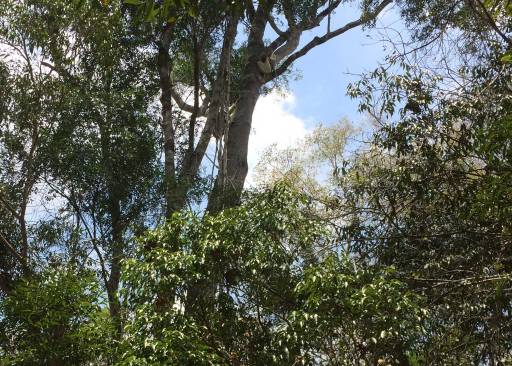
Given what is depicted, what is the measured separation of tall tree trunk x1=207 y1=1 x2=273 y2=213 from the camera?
269 inches

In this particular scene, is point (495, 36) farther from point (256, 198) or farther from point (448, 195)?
point (256, 198)

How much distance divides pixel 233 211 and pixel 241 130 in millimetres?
3696

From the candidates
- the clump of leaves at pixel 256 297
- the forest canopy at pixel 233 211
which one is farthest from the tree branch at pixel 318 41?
the clump of leaves at pixel 256 297

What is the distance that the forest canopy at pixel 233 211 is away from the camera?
4.40 metres

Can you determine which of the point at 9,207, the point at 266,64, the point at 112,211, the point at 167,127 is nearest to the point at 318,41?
the point at 266,64

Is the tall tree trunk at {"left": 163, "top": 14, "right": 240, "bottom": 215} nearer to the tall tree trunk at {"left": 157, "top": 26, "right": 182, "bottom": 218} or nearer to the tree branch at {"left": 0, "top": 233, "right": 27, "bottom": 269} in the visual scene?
the tall tree trunk at {"left": 157, "top": 26, "right": 182, "bottom": 218}

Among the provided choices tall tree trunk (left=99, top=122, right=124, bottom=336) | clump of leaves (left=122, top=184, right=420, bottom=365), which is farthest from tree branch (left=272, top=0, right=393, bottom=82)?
clump of leaves (left=122, top=184, right=420, bottom=365)

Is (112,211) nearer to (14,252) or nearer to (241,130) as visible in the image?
(14,252)

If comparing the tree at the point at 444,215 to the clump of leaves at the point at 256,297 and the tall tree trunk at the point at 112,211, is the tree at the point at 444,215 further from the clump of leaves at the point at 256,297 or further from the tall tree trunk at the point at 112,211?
the tall tree trunk at the point at 112,211

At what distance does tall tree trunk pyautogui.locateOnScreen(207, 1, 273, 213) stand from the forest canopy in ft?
0.09

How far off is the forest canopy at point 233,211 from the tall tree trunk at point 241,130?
3cm

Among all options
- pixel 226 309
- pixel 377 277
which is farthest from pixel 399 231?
pixel 226 309

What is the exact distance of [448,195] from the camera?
592cm

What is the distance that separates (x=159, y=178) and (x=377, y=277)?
430 cm
